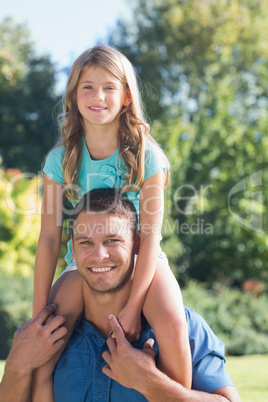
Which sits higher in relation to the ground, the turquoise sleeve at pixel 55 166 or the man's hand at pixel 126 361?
the turquoise sleeve at pixel 55 166

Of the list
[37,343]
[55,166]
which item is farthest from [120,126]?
[37,343]

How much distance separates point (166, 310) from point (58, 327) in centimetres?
66

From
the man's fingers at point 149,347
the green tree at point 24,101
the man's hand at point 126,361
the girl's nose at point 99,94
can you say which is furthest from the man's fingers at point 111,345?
the green tree at point 24,101

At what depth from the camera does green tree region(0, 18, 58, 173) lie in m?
21.4

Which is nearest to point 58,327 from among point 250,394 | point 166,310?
point 166,310

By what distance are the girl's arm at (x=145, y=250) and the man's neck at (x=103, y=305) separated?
5.8 inches

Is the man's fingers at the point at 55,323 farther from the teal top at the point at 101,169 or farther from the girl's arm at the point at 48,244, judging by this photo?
the teal top at the point at 101,169

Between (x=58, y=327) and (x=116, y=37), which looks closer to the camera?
(x=58, y=327)

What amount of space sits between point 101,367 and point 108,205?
907 millimetres

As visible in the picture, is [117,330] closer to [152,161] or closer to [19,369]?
[19,369]

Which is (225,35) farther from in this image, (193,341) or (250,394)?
(193,341)

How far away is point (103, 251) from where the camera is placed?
2578 mm

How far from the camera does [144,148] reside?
2.93m

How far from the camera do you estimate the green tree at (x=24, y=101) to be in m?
21.4
